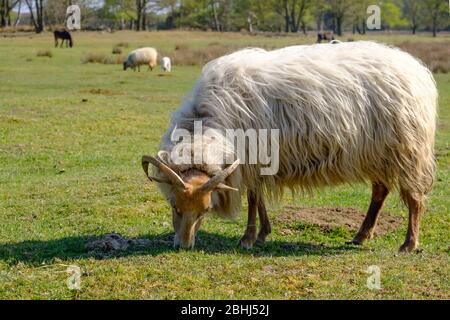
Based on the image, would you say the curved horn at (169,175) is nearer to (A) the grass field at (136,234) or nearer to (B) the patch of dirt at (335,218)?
(A) the grass field at (136,234)

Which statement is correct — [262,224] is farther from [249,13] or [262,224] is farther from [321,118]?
[249,13]

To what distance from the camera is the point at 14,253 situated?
26.1 ft

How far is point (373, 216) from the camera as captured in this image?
9391mm

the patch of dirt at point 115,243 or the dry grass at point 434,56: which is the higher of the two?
the dry grass at point 434,56

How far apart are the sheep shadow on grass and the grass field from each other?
0.02 metres

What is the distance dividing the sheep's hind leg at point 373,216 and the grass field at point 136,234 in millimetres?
170

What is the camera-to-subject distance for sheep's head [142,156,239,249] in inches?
302

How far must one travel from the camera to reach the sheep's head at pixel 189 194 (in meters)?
7.66

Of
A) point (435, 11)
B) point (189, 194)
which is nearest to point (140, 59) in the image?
point (189, 194)

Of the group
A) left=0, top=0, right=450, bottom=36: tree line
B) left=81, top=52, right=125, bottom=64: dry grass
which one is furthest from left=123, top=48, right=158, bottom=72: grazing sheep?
left=0, top=0, right=450, bottom=36: tree line

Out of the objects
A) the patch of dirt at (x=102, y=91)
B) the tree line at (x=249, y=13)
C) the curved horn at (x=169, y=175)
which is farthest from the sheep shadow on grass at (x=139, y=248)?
the tree line at (x=249, y=13)

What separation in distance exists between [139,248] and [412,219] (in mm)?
3374
